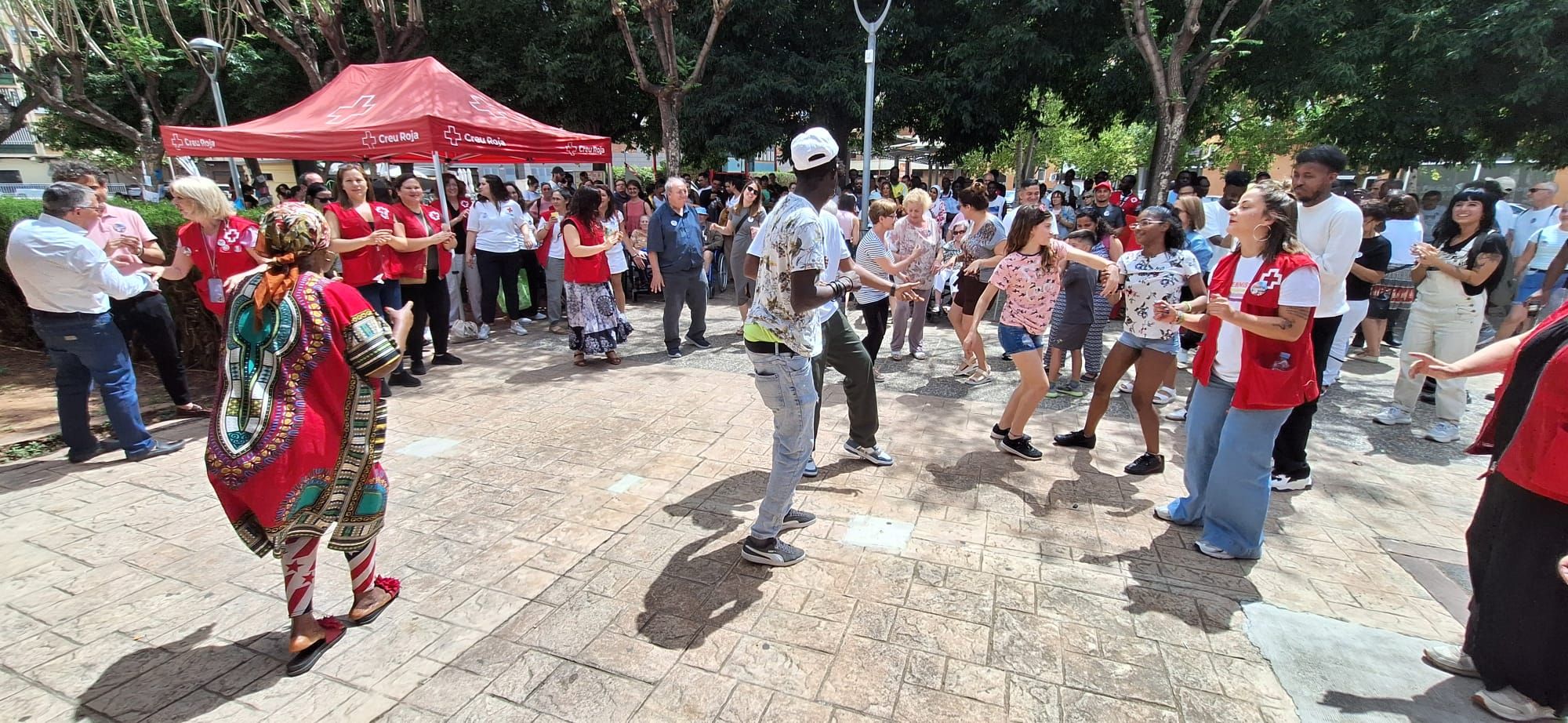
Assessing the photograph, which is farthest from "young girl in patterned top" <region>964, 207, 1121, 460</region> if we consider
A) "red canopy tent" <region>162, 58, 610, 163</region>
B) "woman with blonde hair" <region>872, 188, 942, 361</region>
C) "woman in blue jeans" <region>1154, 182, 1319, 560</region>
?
"red canopy tent" <region>162, 58, 610, 163</region>

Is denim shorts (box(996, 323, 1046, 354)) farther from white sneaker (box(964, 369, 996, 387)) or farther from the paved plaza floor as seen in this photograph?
white sneaker (box(964, 369, 996, 387))

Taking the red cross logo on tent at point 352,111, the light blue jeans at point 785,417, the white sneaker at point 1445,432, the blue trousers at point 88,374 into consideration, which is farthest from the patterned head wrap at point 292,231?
the white sneaker at point 1445,432

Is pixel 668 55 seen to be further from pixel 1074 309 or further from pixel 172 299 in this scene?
pixel 1074 309

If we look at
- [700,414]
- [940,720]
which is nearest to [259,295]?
[940,720]

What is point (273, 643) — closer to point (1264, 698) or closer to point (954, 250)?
point (1264, 698)

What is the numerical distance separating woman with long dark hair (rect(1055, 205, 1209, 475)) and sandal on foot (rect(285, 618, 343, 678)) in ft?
13.8

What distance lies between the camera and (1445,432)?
200 inches

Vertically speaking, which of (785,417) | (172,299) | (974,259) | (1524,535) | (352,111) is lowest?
(1524,535)

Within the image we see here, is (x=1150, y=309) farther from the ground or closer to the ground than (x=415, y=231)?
closer to the ground

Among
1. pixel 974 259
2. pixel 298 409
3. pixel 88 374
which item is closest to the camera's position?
pixel 298 409

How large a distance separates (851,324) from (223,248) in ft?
14.3

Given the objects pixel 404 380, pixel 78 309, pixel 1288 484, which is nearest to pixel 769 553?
pixel 1288 484

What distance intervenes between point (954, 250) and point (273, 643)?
22.2 feet

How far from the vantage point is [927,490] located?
13.4ft
